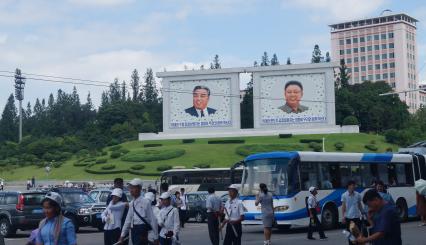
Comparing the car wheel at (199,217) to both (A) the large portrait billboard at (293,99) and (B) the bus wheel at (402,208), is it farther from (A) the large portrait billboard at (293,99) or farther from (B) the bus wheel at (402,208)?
(A) the large portrait billboard at (293,99)

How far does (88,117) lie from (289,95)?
83963 mm

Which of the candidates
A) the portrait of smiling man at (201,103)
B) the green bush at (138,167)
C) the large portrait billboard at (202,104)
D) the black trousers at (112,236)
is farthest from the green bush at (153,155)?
the black trousers at (112,236)

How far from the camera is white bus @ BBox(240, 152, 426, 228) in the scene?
22.6 meters

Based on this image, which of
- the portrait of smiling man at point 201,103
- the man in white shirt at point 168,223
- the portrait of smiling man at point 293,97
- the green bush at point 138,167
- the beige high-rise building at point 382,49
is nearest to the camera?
the man in white shirt at point 168,223

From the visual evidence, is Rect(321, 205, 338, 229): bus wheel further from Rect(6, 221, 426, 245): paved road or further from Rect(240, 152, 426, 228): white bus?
→ Rect(6, 221, 426, 245): paved road

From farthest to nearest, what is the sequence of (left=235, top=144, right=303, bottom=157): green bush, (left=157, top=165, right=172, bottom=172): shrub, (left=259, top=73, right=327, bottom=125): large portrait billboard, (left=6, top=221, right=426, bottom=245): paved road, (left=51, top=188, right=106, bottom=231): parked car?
(left=259, top=73, right=327, bottom=125): large portrait billboard → (left=235, top=144, right=303, bottom=157): green bush → (left=157, top=165, right=172, bottom=172): shrub → (left=51, top=188, right=106, bottom=231): parked car → (left=6, top=221, right=426, bottom=245): paved road

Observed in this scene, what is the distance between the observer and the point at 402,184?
27.5 m

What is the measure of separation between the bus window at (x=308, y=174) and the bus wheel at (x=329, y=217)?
0.99m

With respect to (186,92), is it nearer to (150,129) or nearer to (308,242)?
(150,129)

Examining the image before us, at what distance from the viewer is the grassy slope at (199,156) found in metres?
73.7

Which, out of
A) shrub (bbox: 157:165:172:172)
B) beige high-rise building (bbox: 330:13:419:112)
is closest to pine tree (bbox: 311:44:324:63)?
beige high-rise building (bbox: 330:13:419:112)

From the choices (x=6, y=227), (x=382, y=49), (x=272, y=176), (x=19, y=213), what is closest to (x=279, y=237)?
(x=272, y=176)

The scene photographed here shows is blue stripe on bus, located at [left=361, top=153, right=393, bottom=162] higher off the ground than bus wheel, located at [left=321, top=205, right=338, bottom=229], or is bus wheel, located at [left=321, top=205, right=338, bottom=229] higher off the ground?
blue stripe on bus, located at [left=361, top=153, right=393, bottom=162]

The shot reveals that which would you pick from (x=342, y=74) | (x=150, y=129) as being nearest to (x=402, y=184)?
(x=150, y=129)
